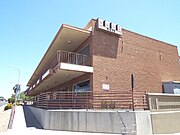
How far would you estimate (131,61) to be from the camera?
45.5 feet

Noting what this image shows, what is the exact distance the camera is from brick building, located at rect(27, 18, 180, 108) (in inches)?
453

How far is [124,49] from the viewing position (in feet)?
44.7

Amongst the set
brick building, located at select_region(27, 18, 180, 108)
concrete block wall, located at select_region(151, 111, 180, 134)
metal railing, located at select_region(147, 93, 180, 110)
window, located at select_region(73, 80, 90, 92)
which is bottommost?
concrete block wall, located at select_region(151, 111, 180, 134)

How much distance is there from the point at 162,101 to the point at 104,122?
163 inches

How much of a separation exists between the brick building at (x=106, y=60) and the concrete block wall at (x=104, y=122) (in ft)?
6.77

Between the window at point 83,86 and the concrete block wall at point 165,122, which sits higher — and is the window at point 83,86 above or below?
above

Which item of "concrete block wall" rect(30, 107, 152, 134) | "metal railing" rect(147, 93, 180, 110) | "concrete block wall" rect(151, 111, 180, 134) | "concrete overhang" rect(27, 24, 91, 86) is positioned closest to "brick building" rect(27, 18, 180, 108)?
"concrete overhang" rect(27, 24, 91, 86)

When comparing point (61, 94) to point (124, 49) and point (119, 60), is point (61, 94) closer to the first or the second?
point (119, 60)

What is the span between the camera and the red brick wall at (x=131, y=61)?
470 inches

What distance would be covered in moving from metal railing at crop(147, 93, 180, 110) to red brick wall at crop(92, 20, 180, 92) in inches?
148

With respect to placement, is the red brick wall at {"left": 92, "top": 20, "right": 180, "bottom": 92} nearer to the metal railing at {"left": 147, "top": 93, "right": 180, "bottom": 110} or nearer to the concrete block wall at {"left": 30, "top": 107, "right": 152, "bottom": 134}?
the concrete block wall at {"left": 30, "top": 107, "right": 152, "bottom": 134}

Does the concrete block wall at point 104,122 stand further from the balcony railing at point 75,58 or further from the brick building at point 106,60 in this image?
the balcony railing at point 75,58

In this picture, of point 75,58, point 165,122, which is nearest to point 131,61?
point 75,58

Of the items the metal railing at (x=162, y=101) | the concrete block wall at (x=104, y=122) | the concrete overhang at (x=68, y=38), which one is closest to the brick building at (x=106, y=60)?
the concrete overhang at (x=68, y=38)
